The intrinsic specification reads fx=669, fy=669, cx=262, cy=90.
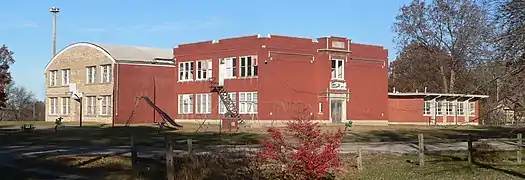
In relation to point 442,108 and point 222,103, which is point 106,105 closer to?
point 222,103

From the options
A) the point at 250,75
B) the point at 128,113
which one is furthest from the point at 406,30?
the point at 128,113

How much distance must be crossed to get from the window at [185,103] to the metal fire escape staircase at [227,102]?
4031mm

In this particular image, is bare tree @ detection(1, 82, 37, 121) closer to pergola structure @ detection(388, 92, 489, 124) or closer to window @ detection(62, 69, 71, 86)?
window @ detection(62, 69, 71, 86)

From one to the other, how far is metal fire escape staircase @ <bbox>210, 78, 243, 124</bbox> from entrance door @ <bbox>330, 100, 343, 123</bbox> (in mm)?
8603

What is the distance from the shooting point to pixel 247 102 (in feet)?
183

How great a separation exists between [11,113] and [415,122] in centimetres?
6432

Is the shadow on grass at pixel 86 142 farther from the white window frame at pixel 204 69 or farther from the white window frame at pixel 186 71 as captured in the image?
the white window frame at pixel 186 71

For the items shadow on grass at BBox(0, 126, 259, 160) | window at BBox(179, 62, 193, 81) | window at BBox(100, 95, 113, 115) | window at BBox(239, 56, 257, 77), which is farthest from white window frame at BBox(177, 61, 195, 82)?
shadow on grass at BBox(0, 126, 259, 160)

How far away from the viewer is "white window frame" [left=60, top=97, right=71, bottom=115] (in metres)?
69.1

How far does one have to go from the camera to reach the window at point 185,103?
6184 centimetres

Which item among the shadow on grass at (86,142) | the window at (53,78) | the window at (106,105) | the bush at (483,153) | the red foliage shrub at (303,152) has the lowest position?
the shadow on grass at (86,142)

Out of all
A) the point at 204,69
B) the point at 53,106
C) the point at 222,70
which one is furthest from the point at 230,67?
the point at 53,106

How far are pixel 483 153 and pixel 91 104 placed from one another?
47883 mm

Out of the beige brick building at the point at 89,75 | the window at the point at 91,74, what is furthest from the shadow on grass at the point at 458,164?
the window at the point at 91,74
